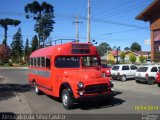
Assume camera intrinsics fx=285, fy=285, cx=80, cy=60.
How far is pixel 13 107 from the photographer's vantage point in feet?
39.7

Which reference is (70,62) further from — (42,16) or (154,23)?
(42,16)

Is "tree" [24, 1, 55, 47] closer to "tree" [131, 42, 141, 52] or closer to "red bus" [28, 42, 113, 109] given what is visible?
"red bus" [28, 42, 113, 109]

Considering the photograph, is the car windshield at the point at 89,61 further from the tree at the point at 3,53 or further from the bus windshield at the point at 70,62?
the tree at the point at 3,53

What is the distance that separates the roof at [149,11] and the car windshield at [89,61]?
18.7 meters

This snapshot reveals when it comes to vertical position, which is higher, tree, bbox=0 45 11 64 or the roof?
the roof

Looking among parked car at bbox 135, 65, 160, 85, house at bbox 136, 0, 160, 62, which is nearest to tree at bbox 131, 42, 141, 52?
house at bbox 136, 0, 160, 62

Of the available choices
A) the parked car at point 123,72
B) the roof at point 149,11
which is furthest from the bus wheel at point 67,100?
the roof at point 149,11

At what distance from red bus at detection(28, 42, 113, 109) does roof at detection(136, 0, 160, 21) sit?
61.2 ft

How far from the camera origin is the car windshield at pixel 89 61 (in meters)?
13.0

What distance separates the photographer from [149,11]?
1224 inches

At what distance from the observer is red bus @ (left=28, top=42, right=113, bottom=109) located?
36.0 ft

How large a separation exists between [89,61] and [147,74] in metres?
10.7

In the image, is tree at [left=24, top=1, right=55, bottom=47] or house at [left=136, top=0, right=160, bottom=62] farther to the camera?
tree at [left=24, top=1, right=55, bottom=47]

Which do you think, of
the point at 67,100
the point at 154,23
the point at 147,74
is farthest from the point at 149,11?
the point at 67,100
